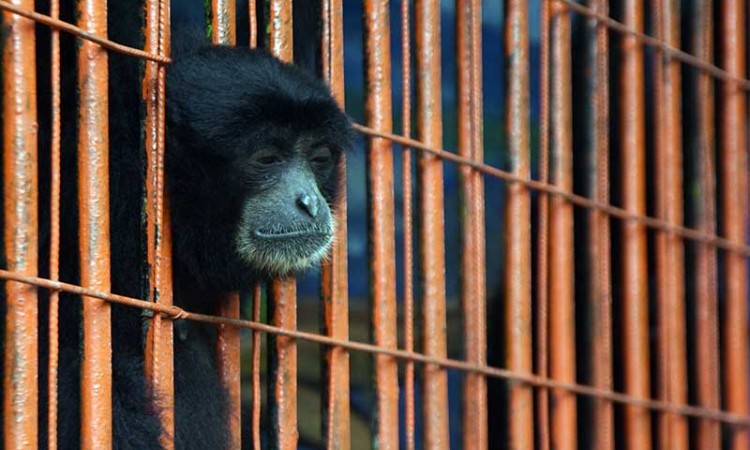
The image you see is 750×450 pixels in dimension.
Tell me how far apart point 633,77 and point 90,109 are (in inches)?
86.9

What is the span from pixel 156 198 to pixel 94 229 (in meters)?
0.22

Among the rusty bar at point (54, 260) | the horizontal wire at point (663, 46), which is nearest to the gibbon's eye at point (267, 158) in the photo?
the rusty bar at point (54, 260)

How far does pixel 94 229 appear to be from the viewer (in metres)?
2.59

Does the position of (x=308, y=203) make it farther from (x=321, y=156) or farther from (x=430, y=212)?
(x=430, y=212)

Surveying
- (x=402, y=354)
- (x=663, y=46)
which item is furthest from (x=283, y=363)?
(x=663, y=46)

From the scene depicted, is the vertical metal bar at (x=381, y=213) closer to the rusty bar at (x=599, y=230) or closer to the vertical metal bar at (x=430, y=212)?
the vertical metal bar at (x=430, y=212)

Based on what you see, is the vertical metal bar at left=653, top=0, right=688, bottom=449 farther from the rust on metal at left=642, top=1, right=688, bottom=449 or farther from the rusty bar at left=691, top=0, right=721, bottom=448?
the rusty bar at left=691, top=0, right=721, bottom=448

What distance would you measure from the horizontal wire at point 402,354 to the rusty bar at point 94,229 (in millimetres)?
53

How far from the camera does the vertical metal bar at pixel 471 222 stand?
3.64 meters

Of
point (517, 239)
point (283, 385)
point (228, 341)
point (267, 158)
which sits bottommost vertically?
point (283, 385)

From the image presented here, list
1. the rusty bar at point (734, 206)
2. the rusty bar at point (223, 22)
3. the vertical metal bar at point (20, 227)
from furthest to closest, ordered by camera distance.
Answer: the rusty bar at point (734, 206) → the rusty bar at point (223, 22) → the vertical metal bar at point (20, 227)

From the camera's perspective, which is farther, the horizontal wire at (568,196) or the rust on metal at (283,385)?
the horizontal wire at (568,196)

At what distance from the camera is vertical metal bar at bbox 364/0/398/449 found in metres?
3.36

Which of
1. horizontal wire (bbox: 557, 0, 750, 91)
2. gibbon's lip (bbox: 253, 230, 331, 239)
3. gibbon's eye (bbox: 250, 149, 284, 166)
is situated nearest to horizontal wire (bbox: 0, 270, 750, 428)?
gibbon's lip (bbox: 253, 230, 331, 239)
